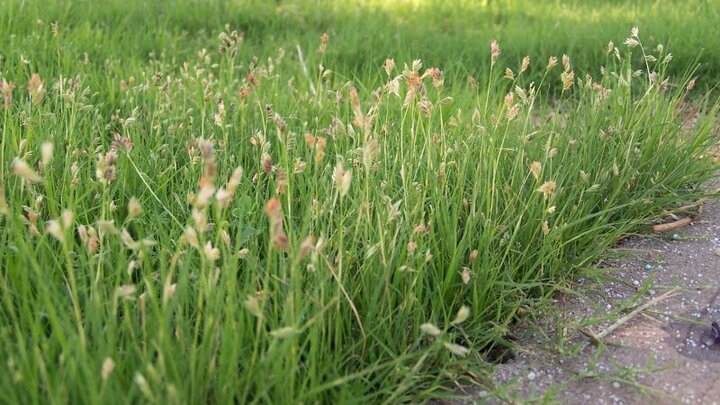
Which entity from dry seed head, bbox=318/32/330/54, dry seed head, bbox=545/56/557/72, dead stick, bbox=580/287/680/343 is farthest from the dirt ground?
dry seed head, bbox=318/32/330/54

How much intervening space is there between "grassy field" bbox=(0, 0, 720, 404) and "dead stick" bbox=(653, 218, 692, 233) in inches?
2.9

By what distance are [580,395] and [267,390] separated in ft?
2.58

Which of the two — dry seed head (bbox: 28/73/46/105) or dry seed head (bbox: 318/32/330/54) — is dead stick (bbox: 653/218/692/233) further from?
dry seed head (bbox: 28/73/46/105)

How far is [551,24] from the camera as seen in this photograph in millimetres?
4910

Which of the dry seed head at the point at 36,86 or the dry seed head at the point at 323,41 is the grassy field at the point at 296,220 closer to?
the dry seed head at the point at 36,86

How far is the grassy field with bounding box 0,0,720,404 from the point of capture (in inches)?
61.7

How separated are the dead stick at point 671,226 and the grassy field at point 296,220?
7 centimetres

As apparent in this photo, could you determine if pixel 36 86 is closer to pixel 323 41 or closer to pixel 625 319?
pixel 323 41

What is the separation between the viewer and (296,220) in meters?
2.33

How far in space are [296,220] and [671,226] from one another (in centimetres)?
126

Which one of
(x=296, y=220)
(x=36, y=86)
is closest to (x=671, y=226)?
(x=296, y=220)

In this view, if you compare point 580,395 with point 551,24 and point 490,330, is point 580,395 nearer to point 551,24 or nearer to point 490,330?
point 490,330

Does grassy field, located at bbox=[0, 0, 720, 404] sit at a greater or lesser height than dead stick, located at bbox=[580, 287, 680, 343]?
greater

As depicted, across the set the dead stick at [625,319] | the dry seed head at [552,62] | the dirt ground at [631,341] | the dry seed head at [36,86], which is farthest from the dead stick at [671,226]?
the dry seed head at [36,86]
